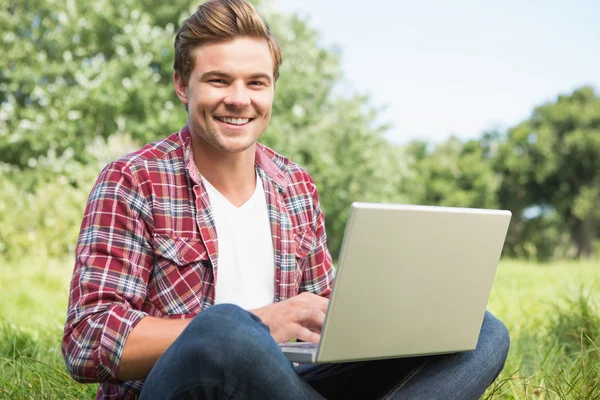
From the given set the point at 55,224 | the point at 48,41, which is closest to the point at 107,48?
the point at 48,41

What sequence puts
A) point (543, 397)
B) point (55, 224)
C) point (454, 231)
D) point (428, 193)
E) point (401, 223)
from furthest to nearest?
point (428, 193) < point (55, 224) < point (543, 397) < point (454, 231) < point (401, 223)

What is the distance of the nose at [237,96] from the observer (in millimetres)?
2158

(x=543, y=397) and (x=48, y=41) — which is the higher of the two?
(x=48, y=41)

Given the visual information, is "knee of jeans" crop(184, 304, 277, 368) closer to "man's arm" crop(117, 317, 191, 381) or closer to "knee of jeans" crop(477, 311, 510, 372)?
"man's arm" crop(117, 317, 191, 381)

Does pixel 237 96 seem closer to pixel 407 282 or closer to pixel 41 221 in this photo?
pixel 407 282

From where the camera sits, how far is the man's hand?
169 centimetres

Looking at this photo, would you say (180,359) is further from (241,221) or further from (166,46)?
(166,46)

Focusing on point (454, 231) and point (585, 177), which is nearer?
point (454, 231)

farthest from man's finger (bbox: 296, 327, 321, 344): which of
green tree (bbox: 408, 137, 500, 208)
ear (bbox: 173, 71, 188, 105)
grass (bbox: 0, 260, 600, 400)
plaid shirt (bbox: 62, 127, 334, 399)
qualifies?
green tree (bbox: 408, 137, 500, 208)

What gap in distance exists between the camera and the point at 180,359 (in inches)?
60.7

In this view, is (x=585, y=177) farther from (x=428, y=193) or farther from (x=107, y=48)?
(x=107, y=48)

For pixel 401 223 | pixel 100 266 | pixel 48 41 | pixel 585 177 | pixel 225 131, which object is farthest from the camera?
pixel 585 177

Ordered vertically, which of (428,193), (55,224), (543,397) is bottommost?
(428,193)

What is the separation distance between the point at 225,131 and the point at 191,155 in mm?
131
